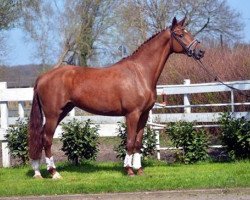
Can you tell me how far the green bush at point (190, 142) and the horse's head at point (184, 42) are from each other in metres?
1.99

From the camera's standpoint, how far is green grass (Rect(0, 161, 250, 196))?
9492 mm

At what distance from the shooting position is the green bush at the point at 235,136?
11.8 meters

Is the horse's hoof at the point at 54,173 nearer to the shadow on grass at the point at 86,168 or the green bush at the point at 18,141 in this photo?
the shadow on grass at the point at 86,168

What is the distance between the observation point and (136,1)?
124ft

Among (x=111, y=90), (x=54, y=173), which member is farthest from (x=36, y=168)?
(x=111, y=90)

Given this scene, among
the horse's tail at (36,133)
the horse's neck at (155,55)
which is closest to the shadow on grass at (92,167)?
the horse's tail at (36,133)

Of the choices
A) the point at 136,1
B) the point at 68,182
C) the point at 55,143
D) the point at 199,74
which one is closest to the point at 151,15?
the point at 136,1

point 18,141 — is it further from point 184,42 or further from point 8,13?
point 8,13

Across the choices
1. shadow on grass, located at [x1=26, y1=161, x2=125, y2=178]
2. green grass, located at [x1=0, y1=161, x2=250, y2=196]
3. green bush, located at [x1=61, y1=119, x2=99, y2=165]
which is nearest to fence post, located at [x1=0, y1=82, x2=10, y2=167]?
green grass, located at [x1=0, y1=161, x2=250, y2=196]

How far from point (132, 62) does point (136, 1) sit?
27.2 m

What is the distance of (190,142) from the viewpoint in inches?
483

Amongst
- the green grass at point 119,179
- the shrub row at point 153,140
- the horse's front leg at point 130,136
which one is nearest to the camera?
the green grass at point 119,179

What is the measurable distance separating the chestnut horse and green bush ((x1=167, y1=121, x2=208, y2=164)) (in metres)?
1.48

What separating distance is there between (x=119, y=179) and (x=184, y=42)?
265cm
